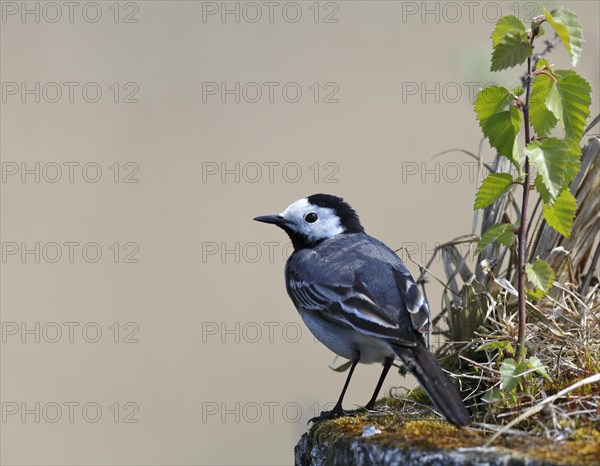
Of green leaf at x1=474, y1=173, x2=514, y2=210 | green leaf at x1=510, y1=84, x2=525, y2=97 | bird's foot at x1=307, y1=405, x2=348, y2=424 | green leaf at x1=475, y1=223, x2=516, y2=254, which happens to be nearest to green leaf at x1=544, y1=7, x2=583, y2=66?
green leaf at x1=510, y1=84, x2=525, y2=97

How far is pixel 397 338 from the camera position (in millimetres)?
3814

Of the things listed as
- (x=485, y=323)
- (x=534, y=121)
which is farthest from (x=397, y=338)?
(x=534, y=121)

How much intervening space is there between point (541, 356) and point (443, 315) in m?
0.84

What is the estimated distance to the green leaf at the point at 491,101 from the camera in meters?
3.39

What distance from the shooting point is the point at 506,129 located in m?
3.40

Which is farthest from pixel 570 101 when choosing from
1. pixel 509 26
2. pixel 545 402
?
pixel 545 402

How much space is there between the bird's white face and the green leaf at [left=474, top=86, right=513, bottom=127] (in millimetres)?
1788

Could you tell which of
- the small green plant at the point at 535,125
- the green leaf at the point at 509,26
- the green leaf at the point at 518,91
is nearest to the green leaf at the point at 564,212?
the small green plant at the point at 535,125

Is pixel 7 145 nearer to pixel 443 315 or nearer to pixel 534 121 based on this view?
pixel 443 315

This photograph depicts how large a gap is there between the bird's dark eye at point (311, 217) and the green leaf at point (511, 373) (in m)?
2.03

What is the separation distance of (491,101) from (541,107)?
21cm

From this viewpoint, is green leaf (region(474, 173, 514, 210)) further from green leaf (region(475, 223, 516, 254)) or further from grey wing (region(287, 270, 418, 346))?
grey wing (region(287, 270, 418, 346))

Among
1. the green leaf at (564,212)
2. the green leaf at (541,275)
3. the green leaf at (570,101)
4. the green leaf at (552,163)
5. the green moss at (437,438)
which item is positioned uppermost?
the green leaf at (570,101)

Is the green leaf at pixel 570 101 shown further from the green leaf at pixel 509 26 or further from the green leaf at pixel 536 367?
the green leaf at pixel 536 367
